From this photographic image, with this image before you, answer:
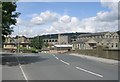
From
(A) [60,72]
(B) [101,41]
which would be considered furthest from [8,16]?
(B) [101,41]

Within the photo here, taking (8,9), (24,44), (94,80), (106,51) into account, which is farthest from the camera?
(24,44)

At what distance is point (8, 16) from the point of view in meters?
32.4

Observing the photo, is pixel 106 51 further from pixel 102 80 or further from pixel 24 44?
pixel 24 44

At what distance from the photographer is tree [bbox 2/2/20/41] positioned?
3148 centimetres

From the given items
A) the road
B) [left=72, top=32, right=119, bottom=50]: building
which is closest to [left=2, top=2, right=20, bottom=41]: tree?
the road

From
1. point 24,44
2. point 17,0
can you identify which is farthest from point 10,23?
point 24,44

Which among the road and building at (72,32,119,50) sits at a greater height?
building at (72,32,119,50)

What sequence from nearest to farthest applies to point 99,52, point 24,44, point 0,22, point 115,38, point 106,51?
point 0,22 → point 106,51 → point 99,52 → point 115,38 → point 24,44

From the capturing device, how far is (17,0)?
105ft

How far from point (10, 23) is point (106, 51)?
17710 millimetres

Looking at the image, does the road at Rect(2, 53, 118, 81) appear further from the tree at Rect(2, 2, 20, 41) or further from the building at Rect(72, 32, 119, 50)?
the building at Rect(72, 32, 119, 50)

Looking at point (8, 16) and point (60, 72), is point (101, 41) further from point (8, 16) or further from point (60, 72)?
point (60, 72)

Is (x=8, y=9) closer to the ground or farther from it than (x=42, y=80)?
farther from it

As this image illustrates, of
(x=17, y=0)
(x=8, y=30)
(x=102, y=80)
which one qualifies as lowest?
(x=102, y=80)
